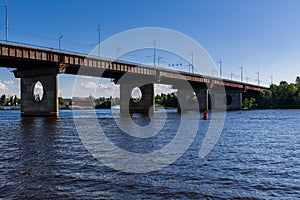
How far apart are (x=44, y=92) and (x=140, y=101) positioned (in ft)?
159

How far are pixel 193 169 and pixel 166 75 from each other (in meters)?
87.1

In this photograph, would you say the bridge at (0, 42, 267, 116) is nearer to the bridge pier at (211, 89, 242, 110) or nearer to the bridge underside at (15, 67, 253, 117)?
the bridge underside at (15, 67, 253, 117)

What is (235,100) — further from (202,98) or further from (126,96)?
(126,96)

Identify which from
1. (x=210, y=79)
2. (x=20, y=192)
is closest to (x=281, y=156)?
(x=20, y=192)

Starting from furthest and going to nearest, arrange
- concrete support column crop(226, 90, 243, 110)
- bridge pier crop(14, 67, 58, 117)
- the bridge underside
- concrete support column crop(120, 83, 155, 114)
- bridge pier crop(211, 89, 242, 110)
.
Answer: bridge pier crop(211, 89, 242, 110) < concrete support column crop(226, 90, 243, 110) < concrete support column crop(120, 83, 155, 114) < the bridge underside < bridge pier crop(14, 67, 58, 117)

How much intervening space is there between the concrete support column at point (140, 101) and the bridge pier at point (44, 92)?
34999mm

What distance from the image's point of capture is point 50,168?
14953 millimetres

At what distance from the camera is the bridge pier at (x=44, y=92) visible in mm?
69500

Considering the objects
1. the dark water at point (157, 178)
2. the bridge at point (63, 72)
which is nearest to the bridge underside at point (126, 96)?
the bridge at point (63, 72)

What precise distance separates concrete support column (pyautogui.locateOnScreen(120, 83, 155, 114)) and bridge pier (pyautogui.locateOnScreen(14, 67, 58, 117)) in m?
35.0

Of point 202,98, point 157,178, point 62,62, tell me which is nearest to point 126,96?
point 62,62

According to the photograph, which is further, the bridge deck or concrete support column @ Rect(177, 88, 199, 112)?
concrete support column @ Rect(177, 88, 199, 112)

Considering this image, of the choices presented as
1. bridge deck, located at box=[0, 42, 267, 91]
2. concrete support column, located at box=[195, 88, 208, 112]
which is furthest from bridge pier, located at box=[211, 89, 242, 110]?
bridge deck, located at box=[0, 42, 267, 91]

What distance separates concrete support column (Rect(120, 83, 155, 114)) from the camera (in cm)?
10531
